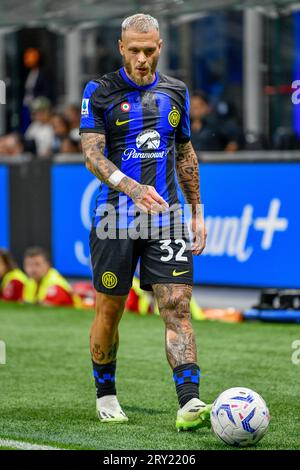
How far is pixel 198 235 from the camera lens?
7.03 meters

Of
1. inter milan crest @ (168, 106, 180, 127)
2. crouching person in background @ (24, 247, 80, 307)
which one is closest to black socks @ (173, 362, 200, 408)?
inter milan crest @ (168, 106, 180, 127)

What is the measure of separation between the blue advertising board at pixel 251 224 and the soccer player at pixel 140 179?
5307mm

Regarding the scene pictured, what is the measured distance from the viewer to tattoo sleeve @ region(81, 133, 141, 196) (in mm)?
6598

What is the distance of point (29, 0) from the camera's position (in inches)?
548

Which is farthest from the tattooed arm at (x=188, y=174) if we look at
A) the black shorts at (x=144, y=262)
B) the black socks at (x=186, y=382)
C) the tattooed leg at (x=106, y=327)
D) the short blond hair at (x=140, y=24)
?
the black socks at (x=186, y=382)

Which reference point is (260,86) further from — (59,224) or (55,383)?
(55,383)

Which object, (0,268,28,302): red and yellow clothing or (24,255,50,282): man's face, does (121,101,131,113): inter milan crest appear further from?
(0,268,28,302): red and yellow clothing

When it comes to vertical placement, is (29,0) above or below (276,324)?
above

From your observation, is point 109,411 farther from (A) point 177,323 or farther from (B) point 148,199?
(B) point 148,199

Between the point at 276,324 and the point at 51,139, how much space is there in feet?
21.2

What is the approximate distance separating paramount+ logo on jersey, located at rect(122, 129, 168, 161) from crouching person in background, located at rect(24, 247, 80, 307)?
6996mm


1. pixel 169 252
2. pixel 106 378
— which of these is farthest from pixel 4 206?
pixel 169 252

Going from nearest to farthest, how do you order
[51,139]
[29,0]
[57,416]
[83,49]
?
[57,416]
[29,0]
[51,139]
[83,49]
